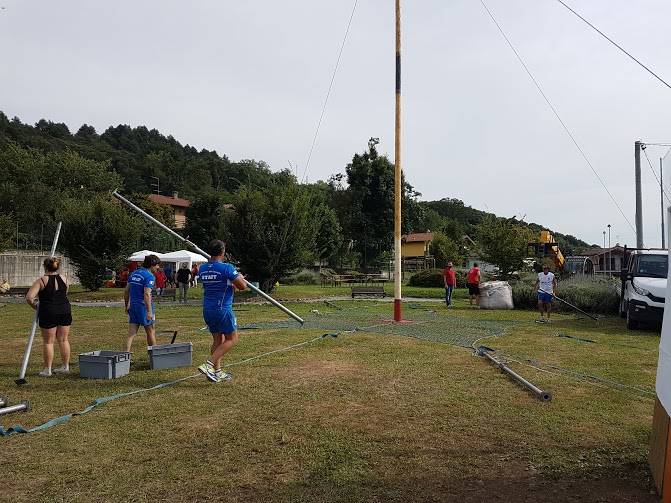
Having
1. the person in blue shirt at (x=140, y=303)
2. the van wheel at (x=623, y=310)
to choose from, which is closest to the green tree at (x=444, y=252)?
the van wheel at (x=623, y=310)

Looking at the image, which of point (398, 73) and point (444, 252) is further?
point (444, 252)

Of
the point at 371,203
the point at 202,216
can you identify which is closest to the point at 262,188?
the point at 371,203

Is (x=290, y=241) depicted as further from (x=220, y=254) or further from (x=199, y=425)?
(x=199, y=425)

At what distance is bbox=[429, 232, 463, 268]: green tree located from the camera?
52906mm

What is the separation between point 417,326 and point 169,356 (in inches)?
280

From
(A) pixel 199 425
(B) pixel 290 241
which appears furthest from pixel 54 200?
(A) pixel 199 425

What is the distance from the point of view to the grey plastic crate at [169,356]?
8.23 m

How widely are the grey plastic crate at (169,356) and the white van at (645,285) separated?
1149 centimetres

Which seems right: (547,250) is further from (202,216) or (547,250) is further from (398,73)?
(202,216)

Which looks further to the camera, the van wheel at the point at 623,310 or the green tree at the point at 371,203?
the green tree at the point at 371,203

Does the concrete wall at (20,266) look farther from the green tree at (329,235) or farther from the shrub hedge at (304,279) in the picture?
the green tree at (329,235)

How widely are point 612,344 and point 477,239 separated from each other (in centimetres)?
1872

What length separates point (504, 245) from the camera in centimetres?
2822

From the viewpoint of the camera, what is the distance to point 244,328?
1357cm
